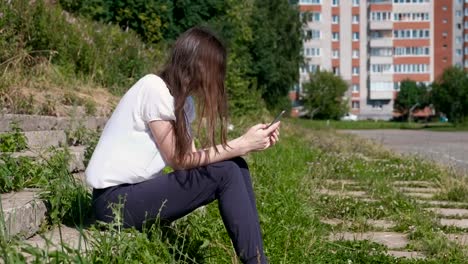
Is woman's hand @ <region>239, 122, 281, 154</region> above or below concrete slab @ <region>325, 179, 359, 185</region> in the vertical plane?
above

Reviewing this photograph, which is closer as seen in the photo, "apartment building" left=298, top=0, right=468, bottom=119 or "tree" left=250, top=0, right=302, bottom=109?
"tree" left=250, top=0, right=302, bottom=109

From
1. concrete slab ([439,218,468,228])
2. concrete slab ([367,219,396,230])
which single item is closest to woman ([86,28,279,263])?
concrete slab ([367,219,396,230])

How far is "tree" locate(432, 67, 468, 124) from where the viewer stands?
65.8m

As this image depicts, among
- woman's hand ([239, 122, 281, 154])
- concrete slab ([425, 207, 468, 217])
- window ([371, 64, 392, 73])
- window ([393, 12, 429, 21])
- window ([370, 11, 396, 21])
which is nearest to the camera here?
woman's hand ([239, 122, 281, 154])

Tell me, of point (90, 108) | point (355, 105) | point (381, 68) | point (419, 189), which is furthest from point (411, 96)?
A: point (90, 108)

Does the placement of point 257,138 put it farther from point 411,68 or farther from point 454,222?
point 411,68

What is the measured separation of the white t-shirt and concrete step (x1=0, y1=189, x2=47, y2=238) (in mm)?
282

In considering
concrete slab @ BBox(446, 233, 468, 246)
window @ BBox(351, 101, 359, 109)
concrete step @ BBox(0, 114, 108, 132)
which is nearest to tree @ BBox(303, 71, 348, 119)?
window @ BBox(351, 101, 359, 109)

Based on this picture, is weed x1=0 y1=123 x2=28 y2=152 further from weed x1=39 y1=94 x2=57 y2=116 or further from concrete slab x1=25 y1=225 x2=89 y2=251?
weed x1=39 y1=94 x2=57 y2=116

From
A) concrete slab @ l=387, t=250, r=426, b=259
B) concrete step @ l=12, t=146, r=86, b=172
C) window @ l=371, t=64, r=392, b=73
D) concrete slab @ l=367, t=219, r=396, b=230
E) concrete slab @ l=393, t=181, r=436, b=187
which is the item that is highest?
window @ l=371, t=64, r=392, b=73

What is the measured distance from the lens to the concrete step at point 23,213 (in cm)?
297

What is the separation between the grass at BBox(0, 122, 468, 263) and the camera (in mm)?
2818

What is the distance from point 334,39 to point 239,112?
70.4m

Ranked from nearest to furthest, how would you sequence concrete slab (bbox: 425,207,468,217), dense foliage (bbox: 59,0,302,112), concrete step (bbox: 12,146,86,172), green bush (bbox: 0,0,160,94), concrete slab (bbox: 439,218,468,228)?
concrete step (bbox: 12,146,86,172), concrete slab (bbox: 439,218,468,228), concrete slab (bbox: 425,207,468,217), green bush (bbox: 0,0,160,94), dense foliage (bbox: 59,0,302,112)
